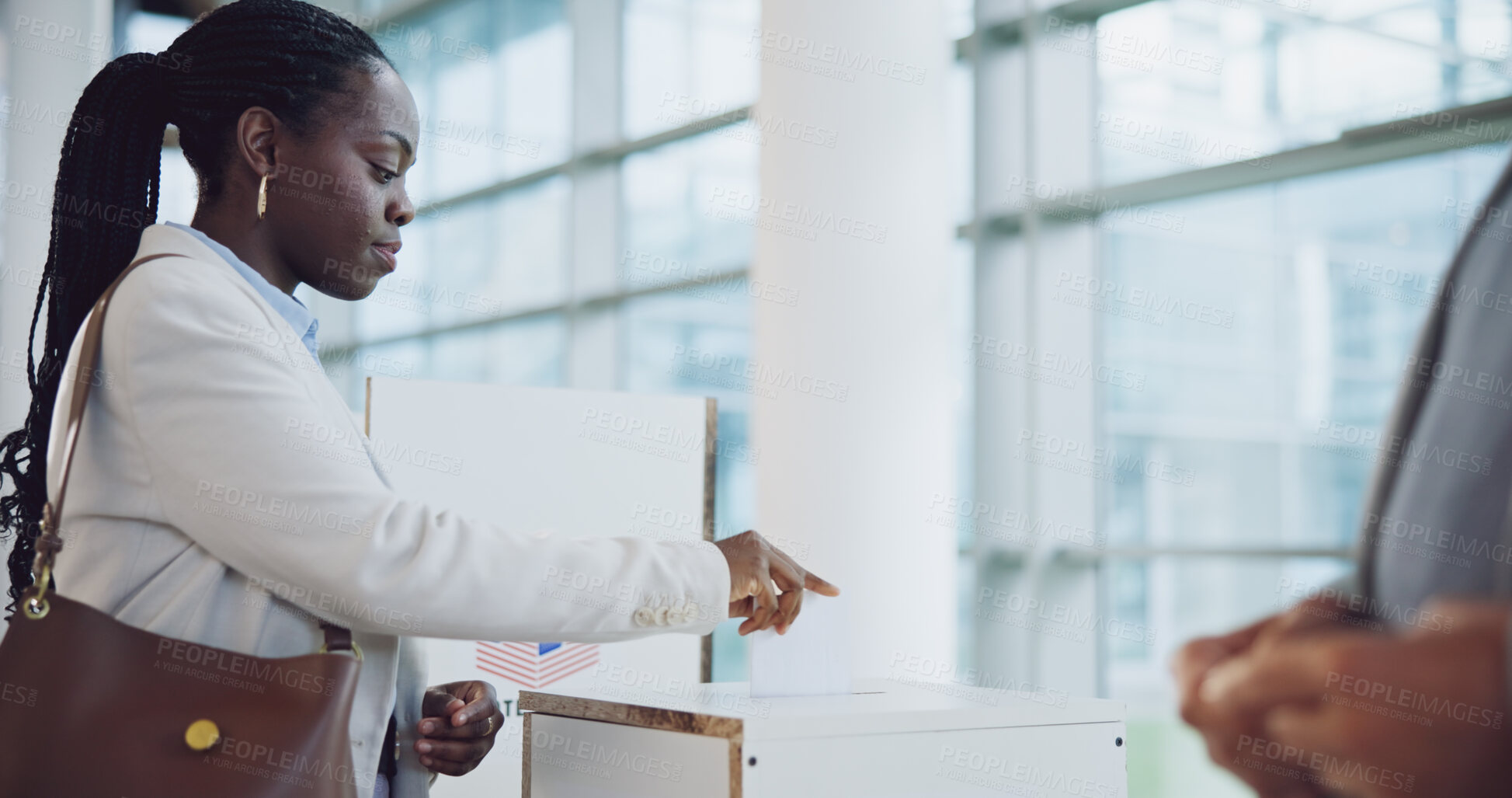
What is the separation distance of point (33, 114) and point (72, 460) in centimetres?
544

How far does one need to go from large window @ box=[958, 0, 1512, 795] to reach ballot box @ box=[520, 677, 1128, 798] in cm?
222

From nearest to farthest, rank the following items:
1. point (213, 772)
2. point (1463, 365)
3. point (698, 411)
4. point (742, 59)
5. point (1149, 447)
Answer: point (1463, 365) → point (213, 772) → point (698, 411) → point (1149, 447) → point (742, 59)

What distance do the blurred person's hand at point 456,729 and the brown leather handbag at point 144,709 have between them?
41 cm

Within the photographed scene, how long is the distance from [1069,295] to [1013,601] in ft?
3.29

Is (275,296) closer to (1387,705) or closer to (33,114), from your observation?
(1387,705)

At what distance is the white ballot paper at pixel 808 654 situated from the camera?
1.46m

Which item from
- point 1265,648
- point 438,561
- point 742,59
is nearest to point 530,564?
point 438,561

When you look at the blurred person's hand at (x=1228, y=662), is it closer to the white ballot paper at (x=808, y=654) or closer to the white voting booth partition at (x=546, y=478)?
the white ballot paper at (x=808, y=654)

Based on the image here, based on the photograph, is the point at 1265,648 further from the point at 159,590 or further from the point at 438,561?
the point at 159,590

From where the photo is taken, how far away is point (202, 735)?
1095mm

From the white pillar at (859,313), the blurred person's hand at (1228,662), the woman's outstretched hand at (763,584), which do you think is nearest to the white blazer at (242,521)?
the woman's outstretched hand at (763,584)

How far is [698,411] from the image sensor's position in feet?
9.23

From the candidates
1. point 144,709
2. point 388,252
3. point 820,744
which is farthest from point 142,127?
point 820,744

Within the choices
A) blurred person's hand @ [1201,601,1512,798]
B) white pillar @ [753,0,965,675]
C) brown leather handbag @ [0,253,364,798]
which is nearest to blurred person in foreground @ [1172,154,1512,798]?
blurred person's hand @ [1201,601,1512,798]
